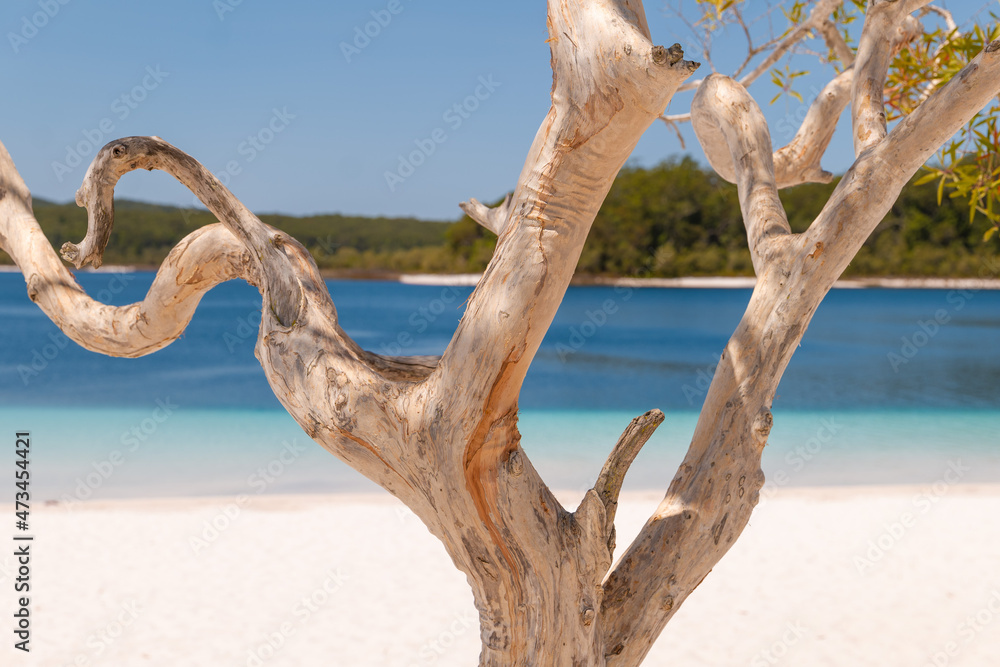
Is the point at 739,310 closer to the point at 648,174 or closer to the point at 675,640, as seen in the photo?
the point at 648,174

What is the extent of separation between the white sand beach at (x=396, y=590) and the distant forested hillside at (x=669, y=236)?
33492mm

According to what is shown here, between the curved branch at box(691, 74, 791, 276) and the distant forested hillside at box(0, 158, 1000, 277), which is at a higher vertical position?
the distant forested hillside at box(0, 158, 1000, 277)

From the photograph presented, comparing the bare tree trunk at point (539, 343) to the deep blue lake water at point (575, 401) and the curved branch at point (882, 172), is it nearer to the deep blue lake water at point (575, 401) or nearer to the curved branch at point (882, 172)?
the curved branch at point (882, 172)

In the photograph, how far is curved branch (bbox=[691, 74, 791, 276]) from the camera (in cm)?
189

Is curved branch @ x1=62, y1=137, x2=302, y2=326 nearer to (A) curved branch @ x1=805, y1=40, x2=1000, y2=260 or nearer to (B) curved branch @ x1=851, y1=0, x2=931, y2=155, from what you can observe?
(A) curved branch @ x1=805, y1=40, x2=1000, y2=260

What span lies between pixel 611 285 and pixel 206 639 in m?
44.3

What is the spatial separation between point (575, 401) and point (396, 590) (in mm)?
11050

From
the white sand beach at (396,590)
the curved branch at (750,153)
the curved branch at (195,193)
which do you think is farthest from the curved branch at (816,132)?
the white sand beach at (396,590)

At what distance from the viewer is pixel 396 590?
484cm

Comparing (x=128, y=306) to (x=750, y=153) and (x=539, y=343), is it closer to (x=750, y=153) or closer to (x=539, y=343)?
(x=539, y=343)

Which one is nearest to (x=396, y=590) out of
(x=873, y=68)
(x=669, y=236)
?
(x=873, y=68)

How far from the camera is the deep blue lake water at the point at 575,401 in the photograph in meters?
9.09

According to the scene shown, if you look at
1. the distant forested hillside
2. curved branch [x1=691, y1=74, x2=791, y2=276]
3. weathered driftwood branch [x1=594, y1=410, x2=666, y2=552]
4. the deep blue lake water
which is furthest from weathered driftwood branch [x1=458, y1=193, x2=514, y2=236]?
the distant forested hillside

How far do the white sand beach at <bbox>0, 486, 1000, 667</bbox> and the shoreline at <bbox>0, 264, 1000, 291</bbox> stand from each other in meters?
35.4
